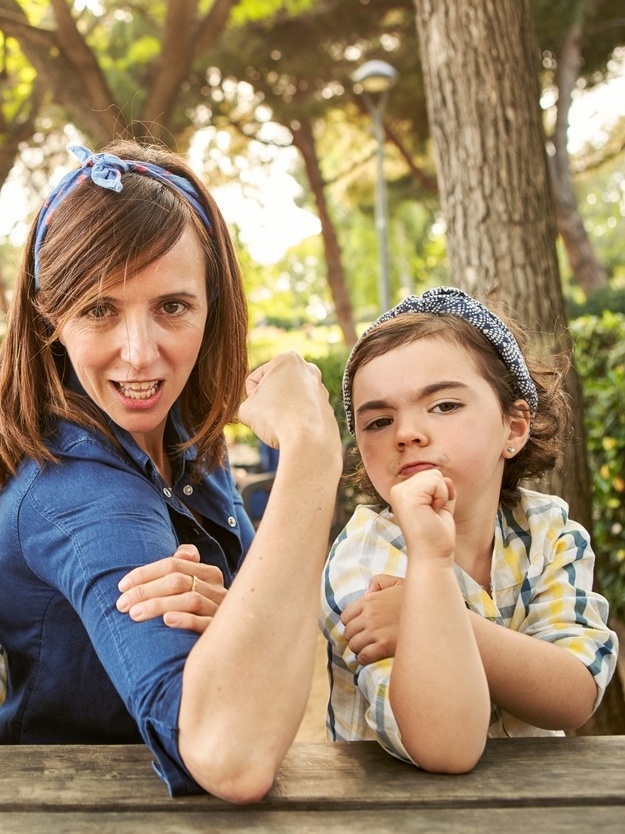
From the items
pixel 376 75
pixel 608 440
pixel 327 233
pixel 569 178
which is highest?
pixel 376 75

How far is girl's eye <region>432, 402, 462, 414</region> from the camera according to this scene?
1729 millimetres

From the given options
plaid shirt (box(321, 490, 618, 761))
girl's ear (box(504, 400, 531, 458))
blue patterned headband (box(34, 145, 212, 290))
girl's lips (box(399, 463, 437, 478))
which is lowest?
plaid shirt (box(321, 490, 618, 761))

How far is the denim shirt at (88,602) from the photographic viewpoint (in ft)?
4.30

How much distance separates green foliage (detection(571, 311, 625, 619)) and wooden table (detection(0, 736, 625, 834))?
360 centimetres

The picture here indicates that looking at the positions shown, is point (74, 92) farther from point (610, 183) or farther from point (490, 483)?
point (610, 183)

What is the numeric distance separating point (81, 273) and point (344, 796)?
1.02 meters

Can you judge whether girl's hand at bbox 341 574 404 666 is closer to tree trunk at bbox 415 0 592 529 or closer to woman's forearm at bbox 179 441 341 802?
woman's forearm at bbox 179 441 341 802

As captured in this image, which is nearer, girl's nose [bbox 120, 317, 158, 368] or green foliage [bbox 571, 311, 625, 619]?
girl's nose [bbox 120, 317, 158, 368]

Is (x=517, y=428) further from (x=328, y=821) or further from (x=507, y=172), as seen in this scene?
(x=507, y=172)

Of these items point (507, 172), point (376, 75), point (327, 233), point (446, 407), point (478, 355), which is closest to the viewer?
point (446, 407)

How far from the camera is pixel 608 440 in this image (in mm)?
4844

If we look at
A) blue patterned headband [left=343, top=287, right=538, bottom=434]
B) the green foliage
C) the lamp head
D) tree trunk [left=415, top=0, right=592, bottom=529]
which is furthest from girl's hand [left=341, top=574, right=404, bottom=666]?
the lamp head

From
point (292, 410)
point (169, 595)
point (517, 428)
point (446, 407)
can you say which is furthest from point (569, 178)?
point (169, 595)

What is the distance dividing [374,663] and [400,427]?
17.8 inches
